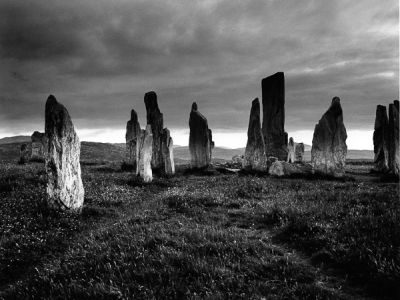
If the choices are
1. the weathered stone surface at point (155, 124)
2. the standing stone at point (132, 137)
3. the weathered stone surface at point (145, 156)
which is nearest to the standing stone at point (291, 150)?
the weathered stone surface at point (155, 124)

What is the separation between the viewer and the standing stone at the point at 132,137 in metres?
32.0

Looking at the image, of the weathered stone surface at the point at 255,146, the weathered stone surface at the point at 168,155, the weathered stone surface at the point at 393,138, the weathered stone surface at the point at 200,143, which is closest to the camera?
the weathered stone surface at the point at 393,138

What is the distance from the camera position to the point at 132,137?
32781mm

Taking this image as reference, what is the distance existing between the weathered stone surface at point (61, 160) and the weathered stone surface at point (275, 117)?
27373mm

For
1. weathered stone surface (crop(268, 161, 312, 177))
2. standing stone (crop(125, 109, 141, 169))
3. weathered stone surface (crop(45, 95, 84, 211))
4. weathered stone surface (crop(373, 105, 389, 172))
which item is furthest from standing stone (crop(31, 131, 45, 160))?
weathered stone surface (crop(373, 105, 389, 172))

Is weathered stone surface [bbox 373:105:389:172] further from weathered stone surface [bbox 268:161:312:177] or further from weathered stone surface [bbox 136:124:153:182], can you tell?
weathered stone surface [bbox 136:124:153:182]

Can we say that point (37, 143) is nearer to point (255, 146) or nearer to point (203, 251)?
point (255, 146)

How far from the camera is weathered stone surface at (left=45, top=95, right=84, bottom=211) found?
12259 millimetres

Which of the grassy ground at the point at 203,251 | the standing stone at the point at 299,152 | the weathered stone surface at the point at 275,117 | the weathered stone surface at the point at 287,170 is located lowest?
the grassy ground at the point at 203,251

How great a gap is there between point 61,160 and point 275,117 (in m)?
29.3

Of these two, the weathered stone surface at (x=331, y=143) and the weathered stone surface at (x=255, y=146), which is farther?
the weathered stone surface at (x=255, y=146)

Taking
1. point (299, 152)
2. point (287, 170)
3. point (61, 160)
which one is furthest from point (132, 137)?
point (299, 152)

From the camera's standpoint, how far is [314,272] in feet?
21.6

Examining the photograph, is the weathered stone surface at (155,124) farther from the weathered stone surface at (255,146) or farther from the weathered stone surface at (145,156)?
the weathered stone surface at (255,146)
